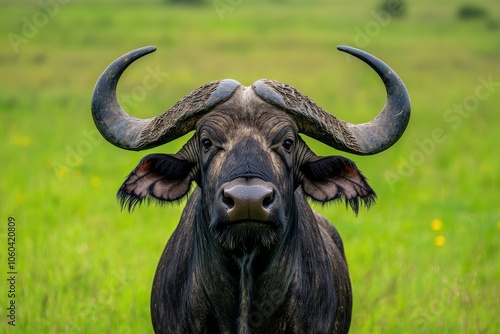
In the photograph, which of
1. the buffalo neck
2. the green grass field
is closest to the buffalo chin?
the buffalo neck

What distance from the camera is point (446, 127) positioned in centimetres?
1658

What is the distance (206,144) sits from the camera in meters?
4.46

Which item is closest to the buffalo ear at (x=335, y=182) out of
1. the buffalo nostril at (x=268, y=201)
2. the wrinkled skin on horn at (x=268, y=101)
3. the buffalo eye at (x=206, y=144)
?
the wrinkled skin on horn at (x=268, y=101)

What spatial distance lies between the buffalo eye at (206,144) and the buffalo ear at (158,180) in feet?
0.73

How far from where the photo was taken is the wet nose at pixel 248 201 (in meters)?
3.91

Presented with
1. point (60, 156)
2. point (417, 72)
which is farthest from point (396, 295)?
point (417, 72)

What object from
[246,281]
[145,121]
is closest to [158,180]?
[145,121]

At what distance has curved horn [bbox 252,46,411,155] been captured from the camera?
4531 millimetres

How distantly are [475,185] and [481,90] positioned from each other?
997cm

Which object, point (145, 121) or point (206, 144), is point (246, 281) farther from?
point (145, 121)

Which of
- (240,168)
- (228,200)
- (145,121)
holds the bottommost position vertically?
(228,200)

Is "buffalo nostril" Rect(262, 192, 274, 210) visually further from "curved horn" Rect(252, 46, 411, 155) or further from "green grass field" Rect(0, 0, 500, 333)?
"green grass field" Rect(0, 0, 500, 333)

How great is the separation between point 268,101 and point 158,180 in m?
0.75

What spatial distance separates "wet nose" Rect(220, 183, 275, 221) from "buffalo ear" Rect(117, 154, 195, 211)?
2.30ft
